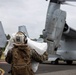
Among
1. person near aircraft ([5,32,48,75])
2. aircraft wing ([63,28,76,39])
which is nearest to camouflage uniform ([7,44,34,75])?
person near aircraft ([5,32,48,75])

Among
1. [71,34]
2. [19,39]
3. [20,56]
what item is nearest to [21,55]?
[20,56]

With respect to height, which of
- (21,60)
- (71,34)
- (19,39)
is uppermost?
(19,39)

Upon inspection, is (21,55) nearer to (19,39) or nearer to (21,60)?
(21,60)

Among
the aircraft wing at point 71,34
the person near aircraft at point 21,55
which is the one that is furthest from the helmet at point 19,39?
the aircraft wing at point 71,34

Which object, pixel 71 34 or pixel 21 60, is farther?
pixel 71 34

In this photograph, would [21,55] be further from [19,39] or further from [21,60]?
[19,39]

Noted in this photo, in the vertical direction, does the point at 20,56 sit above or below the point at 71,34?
above

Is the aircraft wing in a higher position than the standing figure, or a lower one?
lower

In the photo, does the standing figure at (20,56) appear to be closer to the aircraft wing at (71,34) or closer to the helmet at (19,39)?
the helmet at (19,39)

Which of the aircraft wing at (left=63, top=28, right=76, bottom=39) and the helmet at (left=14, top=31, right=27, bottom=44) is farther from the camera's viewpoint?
the aircraft wing at (left=63, top=28, right=76, bottom=39)

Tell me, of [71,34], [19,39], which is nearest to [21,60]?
[19,39]

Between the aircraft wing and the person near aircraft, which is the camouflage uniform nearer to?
the person near aircraft

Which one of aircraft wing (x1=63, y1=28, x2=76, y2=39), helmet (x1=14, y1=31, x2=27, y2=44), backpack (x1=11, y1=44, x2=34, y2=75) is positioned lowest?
aircraft wing (x1=63, y1=28, x2=76, y2=39)

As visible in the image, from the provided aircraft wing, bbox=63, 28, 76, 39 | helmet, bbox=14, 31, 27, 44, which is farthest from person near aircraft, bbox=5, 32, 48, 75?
aircraft wing, bbox=63, 28, 76, 39
